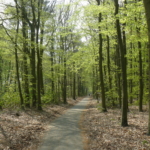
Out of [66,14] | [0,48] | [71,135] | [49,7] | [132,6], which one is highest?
[66,14]

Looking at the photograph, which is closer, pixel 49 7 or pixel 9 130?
pixel 9 130

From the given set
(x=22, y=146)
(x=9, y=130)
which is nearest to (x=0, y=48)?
(x=9, y=130)

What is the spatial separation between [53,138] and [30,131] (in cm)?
172

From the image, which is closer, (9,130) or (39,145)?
(39,145)

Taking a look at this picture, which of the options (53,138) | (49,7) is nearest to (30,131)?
(53,138)

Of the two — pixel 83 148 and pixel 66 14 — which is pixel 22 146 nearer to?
pixel 83 148

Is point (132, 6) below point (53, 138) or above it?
above

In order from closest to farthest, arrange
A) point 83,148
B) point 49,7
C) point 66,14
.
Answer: point 83,148 < point 49,7 < point 66,14

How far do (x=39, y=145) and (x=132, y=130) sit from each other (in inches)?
199

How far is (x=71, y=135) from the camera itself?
802 cm

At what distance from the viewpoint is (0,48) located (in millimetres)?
13398

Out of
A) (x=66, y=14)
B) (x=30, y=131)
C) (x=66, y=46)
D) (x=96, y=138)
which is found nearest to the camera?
(x=96, y=138)

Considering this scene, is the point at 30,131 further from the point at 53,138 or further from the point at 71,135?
the point at 71,135

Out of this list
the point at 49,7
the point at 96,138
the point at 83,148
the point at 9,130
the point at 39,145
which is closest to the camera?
the point at 83,148
